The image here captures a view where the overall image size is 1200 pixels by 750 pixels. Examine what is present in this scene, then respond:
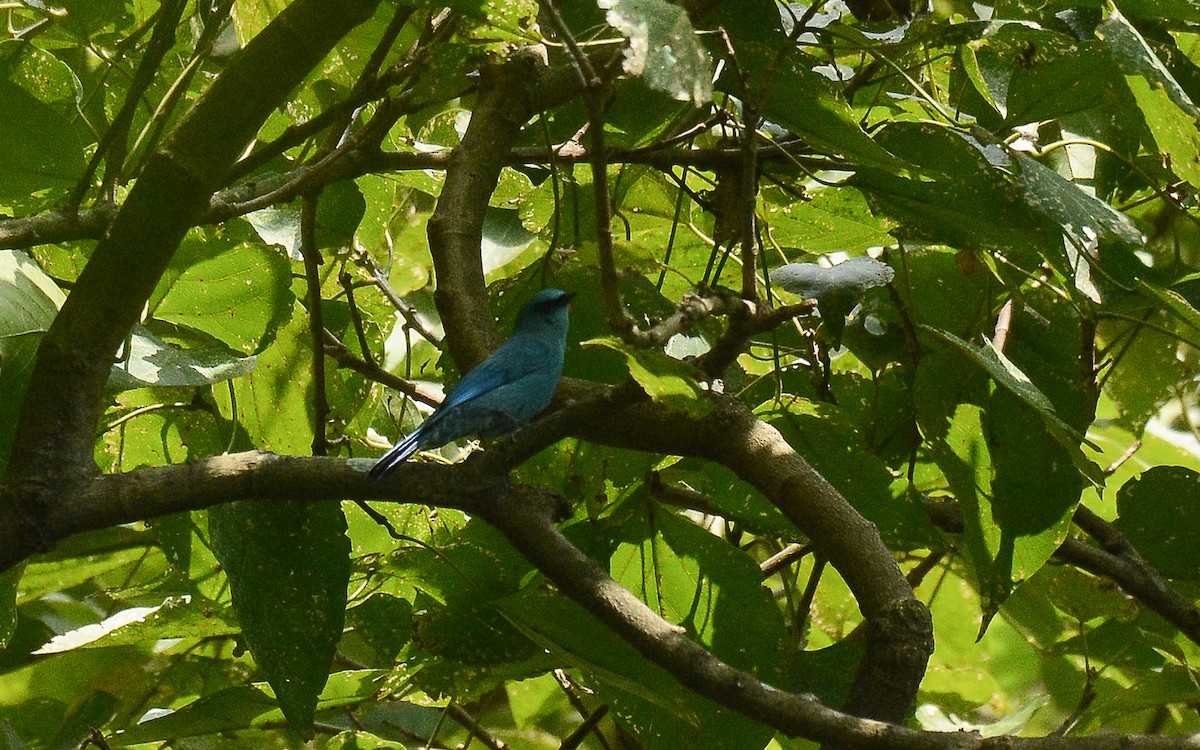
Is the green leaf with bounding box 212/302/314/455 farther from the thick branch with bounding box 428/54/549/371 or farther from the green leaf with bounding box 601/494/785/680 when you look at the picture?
the green leaf with bounding box 601/494/785/680

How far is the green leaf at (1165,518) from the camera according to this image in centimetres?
172

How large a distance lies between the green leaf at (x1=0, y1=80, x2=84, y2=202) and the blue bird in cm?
54

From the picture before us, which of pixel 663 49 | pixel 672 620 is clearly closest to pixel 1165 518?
pixel 672 620

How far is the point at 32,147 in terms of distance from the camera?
146 centimetres

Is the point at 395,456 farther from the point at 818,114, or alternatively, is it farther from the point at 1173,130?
the point at 1173,130

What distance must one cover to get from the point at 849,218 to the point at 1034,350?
0.42 meters

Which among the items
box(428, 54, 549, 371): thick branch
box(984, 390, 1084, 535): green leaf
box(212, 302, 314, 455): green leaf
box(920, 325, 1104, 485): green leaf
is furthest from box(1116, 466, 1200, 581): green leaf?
box(212, 302, 314, 455): green leaf

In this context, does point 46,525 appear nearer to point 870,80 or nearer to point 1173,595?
point 870,80

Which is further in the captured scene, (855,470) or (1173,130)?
(855,470)

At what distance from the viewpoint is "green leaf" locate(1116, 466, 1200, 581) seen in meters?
1.72

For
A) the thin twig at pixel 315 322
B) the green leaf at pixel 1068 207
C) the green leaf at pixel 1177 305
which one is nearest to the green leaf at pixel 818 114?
the green leaf at pixel 1068 207

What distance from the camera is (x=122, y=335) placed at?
1178mm

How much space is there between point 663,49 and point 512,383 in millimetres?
710

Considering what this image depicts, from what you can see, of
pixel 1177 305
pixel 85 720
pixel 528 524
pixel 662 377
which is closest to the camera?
pixel 662 377
